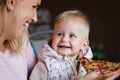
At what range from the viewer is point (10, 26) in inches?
47.8

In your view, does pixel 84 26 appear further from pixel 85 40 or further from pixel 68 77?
pixel 68 77

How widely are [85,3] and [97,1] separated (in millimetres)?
156

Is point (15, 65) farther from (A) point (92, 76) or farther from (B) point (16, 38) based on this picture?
(A) point (92, 76)

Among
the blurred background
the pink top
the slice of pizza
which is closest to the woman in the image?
the pink top

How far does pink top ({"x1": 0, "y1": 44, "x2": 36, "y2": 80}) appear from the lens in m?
1.29

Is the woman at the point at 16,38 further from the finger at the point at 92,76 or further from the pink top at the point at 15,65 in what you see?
the finger at the point at 92,76

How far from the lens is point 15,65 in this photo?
1.33 meters

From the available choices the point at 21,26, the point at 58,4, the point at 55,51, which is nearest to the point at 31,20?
the point at 21,26

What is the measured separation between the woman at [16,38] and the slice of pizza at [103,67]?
0.25 m

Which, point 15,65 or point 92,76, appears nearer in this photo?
point 92,76

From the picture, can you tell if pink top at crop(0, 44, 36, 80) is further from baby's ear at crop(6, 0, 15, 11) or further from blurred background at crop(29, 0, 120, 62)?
blurred background at crop(29, 0, 120, 62)

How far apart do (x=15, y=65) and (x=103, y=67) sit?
346mm

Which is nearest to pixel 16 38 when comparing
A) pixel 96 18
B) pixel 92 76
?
pixel 92 76

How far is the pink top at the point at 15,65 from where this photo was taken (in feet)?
4.22
